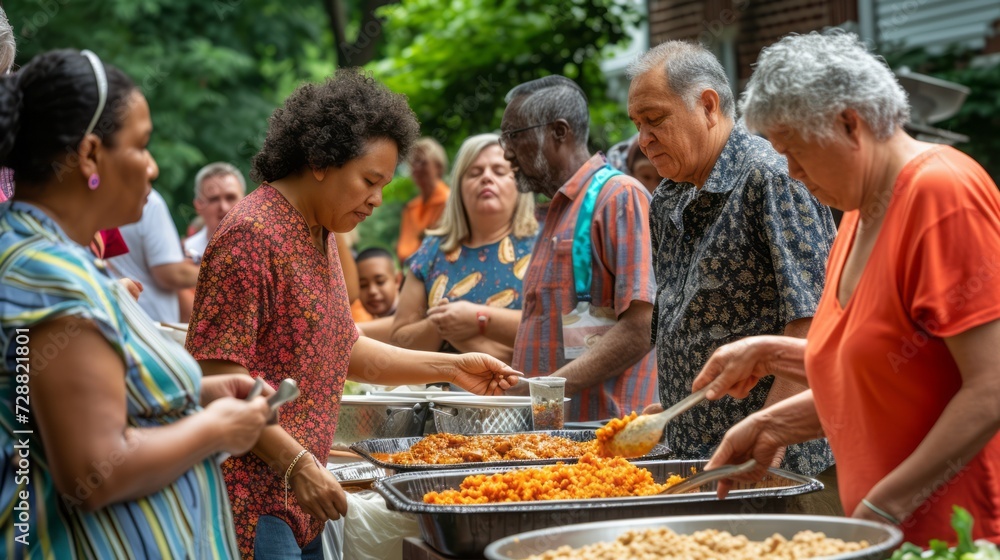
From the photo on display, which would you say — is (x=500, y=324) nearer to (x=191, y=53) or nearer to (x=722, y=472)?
(x=722, y=472)

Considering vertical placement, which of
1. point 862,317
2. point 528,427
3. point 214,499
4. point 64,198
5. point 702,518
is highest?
point 64,198

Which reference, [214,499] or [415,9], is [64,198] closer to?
[214,499]

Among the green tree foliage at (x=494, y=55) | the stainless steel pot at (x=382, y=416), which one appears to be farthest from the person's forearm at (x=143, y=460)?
the green tree foliage at (x=494, y=55)

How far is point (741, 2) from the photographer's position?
9.34 metres

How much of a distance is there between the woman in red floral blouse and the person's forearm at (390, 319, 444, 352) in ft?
6.12

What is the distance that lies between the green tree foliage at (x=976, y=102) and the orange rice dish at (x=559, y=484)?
6.27 meters

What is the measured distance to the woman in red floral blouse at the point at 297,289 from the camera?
255 cm

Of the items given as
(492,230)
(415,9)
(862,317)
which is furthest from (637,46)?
(862,317)

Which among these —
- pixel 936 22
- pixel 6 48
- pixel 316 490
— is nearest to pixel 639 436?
pixel 316 490

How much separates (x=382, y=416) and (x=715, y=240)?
4.97 feet

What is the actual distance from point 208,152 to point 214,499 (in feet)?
41.3

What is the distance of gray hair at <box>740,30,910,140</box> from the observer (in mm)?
1952

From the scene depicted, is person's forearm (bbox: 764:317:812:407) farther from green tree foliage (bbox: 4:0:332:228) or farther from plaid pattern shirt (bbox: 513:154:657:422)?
green tree foliage (bbox: 4:0:332:228)

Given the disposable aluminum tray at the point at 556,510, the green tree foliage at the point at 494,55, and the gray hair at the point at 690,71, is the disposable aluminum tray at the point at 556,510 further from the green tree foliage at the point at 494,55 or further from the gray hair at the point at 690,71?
the green tree foliage at the point at 494,55
